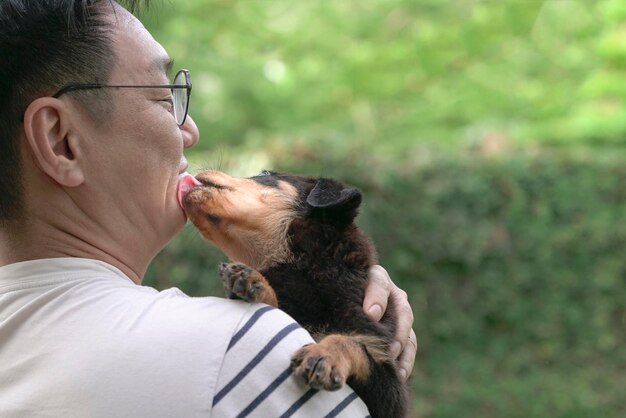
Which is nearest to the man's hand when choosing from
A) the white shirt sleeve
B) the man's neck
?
the white shirt sleeve

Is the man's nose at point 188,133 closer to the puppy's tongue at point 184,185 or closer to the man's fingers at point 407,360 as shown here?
the puppy's tongue at point 184,185

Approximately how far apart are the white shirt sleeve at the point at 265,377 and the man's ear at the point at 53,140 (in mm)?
632

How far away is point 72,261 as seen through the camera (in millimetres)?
2340

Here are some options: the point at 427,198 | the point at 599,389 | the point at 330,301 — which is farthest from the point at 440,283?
the point at 330,301

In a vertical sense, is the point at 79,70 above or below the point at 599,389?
above

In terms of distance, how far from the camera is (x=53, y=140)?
7.74ft

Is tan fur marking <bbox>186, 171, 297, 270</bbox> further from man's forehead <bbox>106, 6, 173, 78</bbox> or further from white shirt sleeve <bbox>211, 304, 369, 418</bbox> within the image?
white shirt sleeve <bbox>211, 304, 369, 418</bbox>

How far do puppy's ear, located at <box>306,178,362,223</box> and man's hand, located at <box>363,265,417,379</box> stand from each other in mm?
233

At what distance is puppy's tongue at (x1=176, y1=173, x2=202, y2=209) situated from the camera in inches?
112

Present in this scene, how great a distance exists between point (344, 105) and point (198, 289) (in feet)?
17.9

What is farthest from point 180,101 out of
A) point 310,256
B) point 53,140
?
point 310,256

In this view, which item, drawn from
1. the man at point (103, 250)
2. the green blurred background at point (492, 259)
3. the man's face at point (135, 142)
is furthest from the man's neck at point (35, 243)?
the green blurred background at point (492, 259)

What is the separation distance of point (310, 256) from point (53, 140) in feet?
3.53

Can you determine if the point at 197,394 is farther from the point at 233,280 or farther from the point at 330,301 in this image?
the point at 330,301
